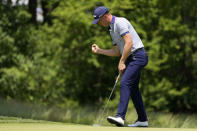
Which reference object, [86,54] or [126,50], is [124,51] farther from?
[86,54]

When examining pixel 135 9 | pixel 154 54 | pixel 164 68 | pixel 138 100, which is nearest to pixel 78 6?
pixel 135 9

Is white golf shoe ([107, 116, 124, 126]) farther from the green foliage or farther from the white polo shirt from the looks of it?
the green foliage

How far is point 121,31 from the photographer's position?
606cm

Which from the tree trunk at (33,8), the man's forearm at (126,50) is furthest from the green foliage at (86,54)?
the man's forearm at (126,50)

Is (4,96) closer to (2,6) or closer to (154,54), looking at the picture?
(2,6)

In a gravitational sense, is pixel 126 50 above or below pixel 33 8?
above

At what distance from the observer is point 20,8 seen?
666 inches

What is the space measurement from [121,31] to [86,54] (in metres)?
11.0

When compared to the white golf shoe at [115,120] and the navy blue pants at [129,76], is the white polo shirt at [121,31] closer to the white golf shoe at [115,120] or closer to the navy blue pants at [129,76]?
the navy blue pants at [129,76]

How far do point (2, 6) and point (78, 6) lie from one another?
9.01ft

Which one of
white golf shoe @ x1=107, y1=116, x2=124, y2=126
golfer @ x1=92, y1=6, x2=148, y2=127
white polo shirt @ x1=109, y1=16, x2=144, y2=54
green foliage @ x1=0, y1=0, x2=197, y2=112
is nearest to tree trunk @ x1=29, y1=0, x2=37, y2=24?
green foliage @ x1=0, y1=0, x2=197, y2=112

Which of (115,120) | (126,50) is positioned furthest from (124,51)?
(115,120)

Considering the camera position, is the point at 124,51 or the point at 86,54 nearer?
the point at 124,51

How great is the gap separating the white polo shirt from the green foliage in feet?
29.3
